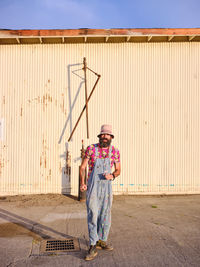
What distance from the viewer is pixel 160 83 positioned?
9.26 meters

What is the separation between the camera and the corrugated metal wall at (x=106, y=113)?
8930mm

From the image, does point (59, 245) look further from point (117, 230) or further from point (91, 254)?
point (117, 230)

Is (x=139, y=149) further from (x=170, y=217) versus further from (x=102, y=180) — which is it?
(x=102, y=180)

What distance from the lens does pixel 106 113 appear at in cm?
909

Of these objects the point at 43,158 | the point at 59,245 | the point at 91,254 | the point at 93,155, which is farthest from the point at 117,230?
the point at 43,158

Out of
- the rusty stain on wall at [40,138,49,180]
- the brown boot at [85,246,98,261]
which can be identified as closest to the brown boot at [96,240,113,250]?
the brown boot at [85,246,98,261]

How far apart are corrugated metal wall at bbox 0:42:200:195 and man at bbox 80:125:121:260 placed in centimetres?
475

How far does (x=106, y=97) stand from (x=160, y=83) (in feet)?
6.56

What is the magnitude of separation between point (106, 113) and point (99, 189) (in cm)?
518

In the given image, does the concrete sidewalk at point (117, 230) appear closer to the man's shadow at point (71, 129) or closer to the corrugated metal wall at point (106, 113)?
the man's shadow at point (71, 129)

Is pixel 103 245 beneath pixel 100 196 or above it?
beneath

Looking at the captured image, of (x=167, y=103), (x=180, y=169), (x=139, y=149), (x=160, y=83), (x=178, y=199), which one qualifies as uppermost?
(x=160, y=83)

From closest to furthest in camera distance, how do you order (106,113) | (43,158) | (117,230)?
(117,230) < (43,158) < (106,113)

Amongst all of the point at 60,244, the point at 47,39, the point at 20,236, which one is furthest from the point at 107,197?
the point at 47,39
